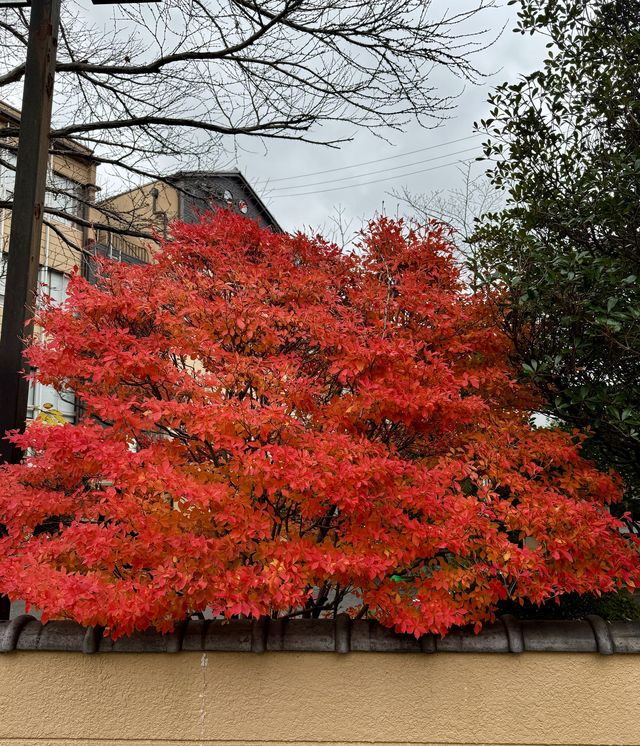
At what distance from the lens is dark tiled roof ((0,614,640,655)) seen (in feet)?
13.5

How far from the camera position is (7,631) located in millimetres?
4184

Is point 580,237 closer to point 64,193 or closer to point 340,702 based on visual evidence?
point 340,702

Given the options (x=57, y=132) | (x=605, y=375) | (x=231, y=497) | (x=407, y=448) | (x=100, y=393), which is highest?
(x=57, y=132)

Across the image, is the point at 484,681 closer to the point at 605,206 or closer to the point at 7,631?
the point at 7,631

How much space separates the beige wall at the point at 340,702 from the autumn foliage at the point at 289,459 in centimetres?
45

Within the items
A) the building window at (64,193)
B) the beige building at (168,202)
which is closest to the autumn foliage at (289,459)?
the beige building at (168,202)

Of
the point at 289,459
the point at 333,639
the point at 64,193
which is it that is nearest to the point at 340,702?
the point at 333,639

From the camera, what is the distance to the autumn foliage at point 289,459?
3645mm

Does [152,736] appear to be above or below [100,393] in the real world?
below

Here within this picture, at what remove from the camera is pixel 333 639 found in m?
4.12

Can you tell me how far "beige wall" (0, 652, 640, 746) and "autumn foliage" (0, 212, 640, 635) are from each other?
446 mm

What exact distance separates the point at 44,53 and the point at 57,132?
2.17 meters

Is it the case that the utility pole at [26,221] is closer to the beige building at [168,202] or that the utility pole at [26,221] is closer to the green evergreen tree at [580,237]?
the beige building at [168,202]

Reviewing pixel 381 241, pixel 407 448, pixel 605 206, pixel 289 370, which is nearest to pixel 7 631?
pixel 289 370
